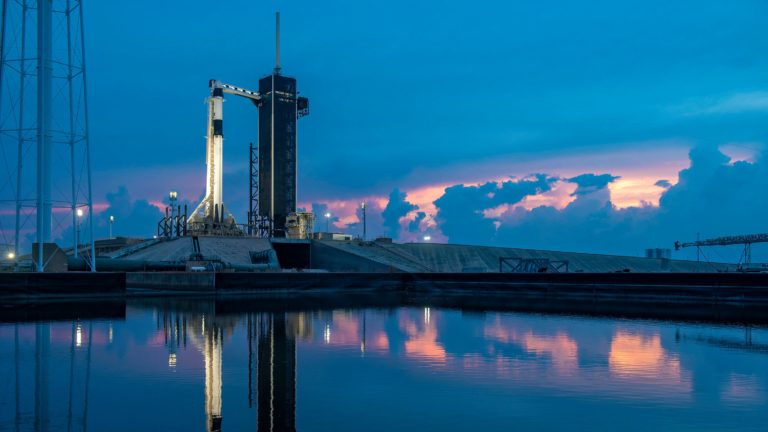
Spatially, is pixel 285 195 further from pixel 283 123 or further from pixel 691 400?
pixel 691 400

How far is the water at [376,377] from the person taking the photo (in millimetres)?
→ 12852

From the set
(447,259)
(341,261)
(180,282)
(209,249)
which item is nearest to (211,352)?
(180,282)

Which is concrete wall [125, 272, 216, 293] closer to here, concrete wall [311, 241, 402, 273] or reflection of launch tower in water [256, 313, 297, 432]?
concrete wall [311, 241, 402, 273]

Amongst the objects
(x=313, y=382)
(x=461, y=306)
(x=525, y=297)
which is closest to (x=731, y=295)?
(x=525, y=297)

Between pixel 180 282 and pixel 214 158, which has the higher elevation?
pixel 214 158

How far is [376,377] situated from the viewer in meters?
17.3

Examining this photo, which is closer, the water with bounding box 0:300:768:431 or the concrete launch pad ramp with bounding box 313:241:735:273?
the water with bounding box 0:300:768:431

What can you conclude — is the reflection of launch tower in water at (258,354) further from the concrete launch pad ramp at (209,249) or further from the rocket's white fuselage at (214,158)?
the rocket's white fuselage at (214,158)

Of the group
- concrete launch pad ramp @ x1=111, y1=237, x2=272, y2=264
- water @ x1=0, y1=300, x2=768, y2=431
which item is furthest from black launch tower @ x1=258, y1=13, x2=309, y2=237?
water @ x1=0, y1=300, x2=768, y2=431

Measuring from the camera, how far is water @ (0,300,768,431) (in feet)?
42.2

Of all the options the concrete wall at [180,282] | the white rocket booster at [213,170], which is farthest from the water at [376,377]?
the white rocket booster at [213,170]

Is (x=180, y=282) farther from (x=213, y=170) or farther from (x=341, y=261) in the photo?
(x=213, y=170)

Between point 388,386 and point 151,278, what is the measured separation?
45.8 m

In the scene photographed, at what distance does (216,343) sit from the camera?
23.6 meters
